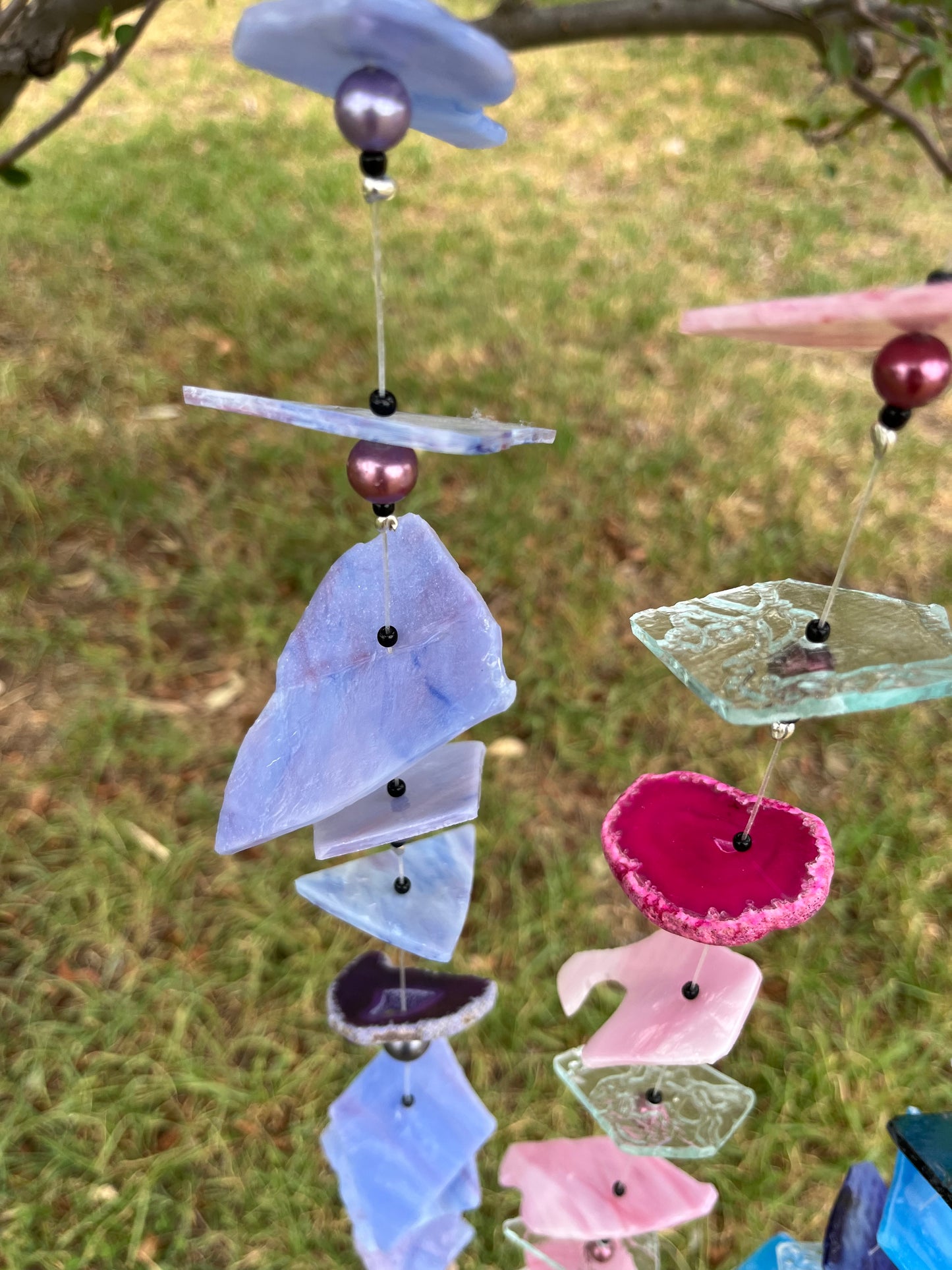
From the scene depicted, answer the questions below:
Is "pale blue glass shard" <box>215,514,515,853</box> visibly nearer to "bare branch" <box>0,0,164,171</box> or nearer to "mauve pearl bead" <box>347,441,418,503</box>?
"mauve pearl bead" <box>347,441,418,503</box>

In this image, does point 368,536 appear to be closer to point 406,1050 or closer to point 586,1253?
point 406,1050

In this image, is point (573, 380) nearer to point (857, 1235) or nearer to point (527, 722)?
point (527, 722)

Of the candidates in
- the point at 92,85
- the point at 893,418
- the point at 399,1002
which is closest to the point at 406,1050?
the point at 399,1002

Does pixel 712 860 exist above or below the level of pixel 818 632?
below

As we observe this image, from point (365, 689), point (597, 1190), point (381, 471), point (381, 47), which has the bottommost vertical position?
point (597, 1190)

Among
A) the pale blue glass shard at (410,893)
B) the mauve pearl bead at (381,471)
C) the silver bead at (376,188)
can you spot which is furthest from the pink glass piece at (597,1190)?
the silver bead at (376,188)

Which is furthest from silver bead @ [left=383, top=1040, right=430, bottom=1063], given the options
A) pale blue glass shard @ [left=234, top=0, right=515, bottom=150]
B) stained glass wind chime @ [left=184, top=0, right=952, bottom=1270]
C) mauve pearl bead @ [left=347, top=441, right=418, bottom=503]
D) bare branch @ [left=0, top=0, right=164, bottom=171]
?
bare branch @ [left=0, top=0, right=164, bottom=171]

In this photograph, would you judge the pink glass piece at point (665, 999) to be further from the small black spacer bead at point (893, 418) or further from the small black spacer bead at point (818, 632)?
the small black spacer bead at point (893, 418)
